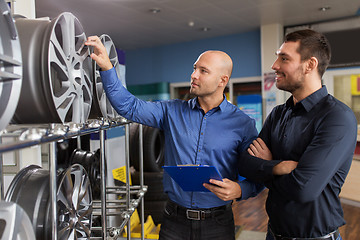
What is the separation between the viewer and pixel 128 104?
5.69 feet

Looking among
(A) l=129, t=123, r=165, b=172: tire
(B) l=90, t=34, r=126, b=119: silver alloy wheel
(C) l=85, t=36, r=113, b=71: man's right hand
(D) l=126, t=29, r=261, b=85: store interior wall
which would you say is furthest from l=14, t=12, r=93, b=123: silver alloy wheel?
(D) l=126, t=29, r=261, b=85: store interior wall

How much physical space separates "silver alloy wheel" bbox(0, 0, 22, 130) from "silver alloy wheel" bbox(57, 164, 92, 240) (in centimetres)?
43

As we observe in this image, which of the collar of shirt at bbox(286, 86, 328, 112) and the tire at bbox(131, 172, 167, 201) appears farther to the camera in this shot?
the tire at bbox(131, 172, 167, 201)

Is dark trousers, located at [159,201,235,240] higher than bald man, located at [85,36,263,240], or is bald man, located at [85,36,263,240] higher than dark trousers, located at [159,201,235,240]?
bald man, located at [85,36,263,240]

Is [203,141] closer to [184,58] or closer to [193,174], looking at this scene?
[193,174]

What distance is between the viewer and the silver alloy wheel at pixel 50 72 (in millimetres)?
1020

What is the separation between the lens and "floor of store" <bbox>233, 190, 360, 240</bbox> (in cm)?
378

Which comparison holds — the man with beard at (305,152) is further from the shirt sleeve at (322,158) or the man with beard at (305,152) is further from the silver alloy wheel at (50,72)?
the silver alloy wheel at (50,72)

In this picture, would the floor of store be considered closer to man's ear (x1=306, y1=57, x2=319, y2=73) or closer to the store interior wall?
man's ear (x1=306, y1=57, x2=319, y2=73)

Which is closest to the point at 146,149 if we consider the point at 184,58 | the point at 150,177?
the point at 150,177

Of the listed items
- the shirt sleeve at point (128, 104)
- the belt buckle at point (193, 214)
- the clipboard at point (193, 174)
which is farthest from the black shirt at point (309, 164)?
the shirt sleeve at point (128, 104)

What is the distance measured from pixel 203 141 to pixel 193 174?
41 cm

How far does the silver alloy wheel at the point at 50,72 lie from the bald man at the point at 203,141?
0.53 metres

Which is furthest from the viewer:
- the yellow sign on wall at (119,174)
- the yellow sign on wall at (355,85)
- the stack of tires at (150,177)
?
the yellow sign on wall at (355,85)
